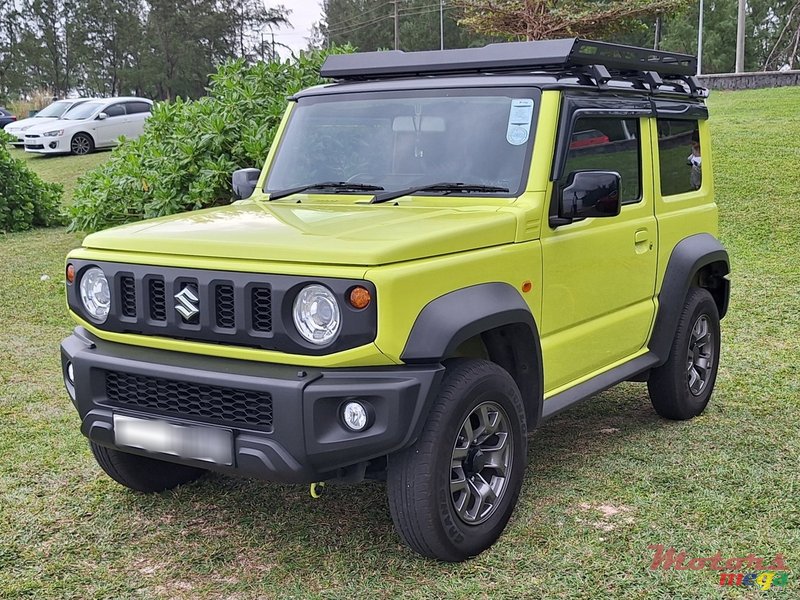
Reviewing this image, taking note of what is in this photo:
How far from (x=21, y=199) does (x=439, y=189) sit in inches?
433

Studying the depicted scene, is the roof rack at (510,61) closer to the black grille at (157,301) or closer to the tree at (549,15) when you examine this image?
the black grille at (157,301)

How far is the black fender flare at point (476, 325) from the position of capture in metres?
3.36

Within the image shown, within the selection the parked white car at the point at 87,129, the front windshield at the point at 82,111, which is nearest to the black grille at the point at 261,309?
the parked white car at the point at 87,129

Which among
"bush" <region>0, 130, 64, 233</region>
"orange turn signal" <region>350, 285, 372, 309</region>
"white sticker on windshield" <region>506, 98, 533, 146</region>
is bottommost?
"bush" <region>0, 130, 64, 233</region>

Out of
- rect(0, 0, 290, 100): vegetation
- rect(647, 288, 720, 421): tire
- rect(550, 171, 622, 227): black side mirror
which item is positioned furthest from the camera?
rect(0, 0, 290, 100): vegetation

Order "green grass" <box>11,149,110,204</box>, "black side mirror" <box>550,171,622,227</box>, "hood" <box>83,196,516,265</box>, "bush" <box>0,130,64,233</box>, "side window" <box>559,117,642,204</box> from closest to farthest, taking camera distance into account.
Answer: "hood" <box>83,196,516,265</box> < "black side mirror" <box>550,171,622,227</box> < "side window" <box>559,117,642,204</box> < "bush" <box>0,130,64,233</box> < "green grass" <box>11,149,110,204</box>

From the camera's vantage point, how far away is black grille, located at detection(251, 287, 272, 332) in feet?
11.1

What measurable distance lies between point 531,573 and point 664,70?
10.1 ft

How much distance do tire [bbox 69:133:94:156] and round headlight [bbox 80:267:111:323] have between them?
770 inches

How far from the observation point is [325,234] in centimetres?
352

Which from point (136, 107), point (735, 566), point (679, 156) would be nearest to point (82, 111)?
point (136, 107)

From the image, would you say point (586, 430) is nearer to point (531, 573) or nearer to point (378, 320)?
point (531, 573)

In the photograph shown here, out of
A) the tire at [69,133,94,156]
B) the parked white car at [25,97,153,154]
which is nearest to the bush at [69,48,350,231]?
the parked white car at [25,97,153,154]

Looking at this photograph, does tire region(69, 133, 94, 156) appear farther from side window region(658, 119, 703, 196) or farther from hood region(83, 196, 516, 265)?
hood region(83, 196, 516, 265)
